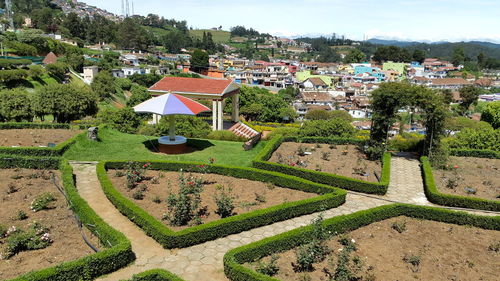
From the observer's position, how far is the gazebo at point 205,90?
101 feet

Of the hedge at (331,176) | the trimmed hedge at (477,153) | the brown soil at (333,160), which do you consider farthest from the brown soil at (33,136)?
the trimmed hedge at (477,153)

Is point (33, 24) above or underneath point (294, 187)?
above

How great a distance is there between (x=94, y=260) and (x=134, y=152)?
40.8 ft

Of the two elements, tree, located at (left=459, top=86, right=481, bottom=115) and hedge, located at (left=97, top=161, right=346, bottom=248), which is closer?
hedge, located at (left=97, top=161, right=346, bottom=248)

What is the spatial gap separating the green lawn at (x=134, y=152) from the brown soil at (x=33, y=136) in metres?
1.92

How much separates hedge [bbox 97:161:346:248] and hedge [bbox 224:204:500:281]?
1.28m

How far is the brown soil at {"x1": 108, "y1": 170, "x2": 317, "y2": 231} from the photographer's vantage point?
1483 centimetres

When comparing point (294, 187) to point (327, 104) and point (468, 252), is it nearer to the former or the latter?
point (468, 252)

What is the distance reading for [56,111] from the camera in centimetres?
3259

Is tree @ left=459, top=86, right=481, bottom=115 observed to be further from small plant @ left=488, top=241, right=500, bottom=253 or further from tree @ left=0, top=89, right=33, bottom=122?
tree @ left=0, top=89, right=33, bottom=122

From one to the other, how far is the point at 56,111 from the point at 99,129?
35.3ft

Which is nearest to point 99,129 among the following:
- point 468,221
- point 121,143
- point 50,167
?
point 121,143

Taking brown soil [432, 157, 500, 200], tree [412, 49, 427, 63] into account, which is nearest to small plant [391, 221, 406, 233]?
brown soil [432, 157, 500, 200]

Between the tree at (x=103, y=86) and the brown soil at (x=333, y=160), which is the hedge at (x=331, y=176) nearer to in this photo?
the brown soil at (x=333, y=160)
